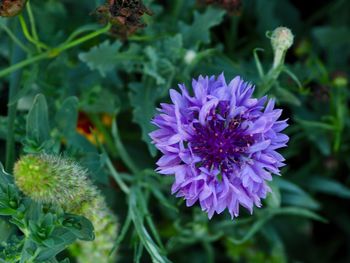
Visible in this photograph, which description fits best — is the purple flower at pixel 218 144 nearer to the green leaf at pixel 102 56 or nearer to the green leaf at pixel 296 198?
the green leaf at pixel 102 56

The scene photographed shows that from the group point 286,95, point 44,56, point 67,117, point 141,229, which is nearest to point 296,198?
point 286,95

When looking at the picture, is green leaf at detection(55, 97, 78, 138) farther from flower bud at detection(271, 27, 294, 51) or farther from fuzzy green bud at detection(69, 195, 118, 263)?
flower bud at detection(271, 27, 294, 51)

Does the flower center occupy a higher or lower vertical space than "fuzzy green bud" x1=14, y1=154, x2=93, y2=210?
lower

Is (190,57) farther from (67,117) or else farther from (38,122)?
(38,122)

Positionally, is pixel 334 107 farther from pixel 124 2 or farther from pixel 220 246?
pixel 124 2

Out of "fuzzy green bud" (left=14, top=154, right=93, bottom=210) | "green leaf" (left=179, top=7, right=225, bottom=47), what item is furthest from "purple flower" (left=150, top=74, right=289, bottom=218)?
"green leaf" (left=179, top=7, right=225, bottom=47)

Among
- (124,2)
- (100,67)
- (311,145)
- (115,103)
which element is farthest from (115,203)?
(124,2)
